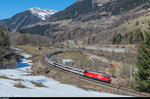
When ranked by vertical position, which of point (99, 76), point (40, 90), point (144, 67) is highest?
point (144, 67)

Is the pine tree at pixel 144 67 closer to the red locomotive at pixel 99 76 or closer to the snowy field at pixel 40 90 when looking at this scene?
the red locomotive at pixel 99 76

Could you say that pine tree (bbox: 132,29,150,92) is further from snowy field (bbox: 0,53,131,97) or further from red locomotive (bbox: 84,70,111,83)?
snowy field (bbox: 0,53,131,97)

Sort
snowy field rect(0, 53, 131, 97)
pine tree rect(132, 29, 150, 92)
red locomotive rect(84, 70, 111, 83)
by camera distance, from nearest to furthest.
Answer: snowy field rect(0, 53, 131, 97), pine tree rect(132, 29, 150, 92), red locomotive rect(84, 70, 111, 83)

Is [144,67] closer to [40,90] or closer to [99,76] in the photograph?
[99,76]

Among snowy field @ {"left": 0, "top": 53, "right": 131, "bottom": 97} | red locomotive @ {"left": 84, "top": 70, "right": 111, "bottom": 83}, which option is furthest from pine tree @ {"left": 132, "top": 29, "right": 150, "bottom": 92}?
snowy field @ {"left": 0, "top": 53, "right": 131, "bottom": 97}

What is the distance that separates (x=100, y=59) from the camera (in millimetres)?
103625

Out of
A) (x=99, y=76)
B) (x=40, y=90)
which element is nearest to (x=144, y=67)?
(x=99, y=76)

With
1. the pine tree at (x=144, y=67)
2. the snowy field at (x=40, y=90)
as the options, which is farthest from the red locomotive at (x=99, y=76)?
the snowy field at (x=40, y=90)

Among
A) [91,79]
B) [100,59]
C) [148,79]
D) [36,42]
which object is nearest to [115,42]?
[100,59]

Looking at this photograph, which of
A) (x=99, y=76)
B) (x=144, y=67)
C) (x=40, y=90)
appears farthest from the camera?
(x=99, y=76)

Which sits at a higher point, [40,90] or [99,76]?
[40,90]

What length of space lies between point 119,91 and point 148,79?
24.0ft

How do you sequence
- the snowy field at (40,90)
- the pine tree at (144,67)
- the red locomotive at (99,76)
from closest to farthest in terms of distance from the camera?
the snowy field at (40,90) < the pine tree at (144,67) < the red locomotive at (99,76)

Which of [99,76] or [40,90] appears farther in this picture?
[99,76]
